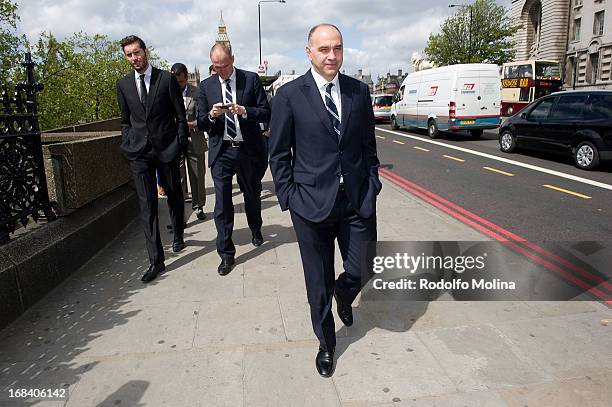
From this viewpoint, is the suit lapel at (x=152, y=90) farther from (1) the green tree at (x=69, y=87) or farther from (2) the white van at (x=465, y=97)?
(2) the white van at (x=465, y=97)

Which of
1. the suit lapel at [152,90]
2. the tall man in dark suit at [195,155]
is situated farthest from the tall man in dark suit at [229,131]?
the tall man in dark suit at [195,155]

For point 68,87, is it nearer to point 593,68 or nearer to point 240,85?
point 240,85

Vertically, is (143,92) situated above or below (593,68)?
below

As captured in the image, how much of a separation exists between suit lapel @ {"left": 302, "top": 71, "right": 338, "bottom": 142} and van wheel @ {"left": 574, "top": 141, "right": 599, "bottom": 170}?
9315 millimetres

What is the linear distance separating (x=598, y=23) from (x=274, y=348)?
51.6 metres

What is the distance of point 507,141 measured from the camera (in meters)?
13.1

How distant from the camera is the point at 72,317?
358cm

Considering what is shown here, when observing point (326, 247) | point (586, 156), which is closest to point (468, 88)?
point (586, 156)

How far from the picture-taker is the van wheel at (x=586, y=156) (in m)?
9.76

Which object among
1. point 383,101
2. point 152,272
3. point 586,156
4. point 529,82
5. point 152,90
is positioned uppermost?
point 529,82

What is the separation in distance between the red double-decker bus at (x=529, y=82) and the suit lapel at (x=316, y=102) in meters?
28.5

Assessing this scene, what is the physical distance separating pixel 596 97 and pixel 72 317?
10.9 metres

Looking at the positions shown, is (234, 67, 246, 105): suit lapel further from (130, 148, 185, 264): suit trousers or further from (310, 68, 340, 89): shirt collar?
(310, 68, 340, 89): shirt collar

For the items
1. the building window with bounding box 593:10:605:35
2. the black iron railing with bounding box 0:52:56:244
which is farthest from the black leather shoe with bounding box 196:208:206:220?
the building window with bounding box 593:10:605:35
